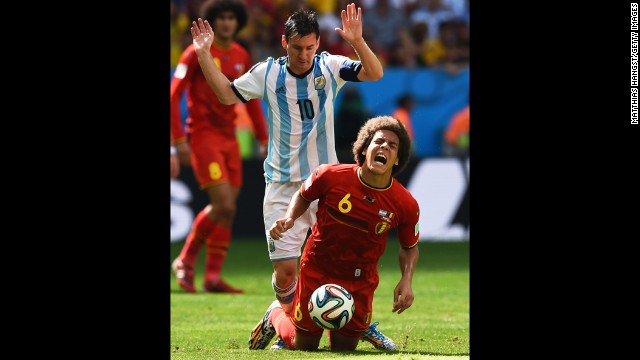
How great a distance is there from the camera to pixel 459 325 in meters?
8.09

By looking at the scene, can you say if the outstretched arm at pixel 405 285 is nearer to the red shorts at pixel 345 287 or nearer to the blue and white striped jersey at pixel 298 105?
the red shorts at pixel 345 287

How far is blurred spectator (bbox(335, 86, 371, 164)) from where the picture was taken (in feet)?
52.7

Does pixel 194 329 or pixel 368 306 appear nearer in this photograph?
pixel 368 306

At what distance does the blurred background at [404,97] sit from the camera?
15484 millimetres

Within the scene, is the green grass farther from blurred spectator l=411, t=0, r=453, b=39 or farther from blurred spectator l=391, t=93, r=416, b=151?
blurred spectator l=411, t=0, r=453, b=39

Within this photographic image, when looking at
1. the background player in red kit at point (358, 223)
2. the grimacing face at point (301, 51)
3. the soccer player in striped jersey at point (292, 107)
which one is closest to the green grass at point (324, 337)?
the background player in red kit at point (358, 223)

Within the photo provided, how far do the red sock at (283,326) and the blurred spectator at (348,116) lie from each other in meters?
9.02

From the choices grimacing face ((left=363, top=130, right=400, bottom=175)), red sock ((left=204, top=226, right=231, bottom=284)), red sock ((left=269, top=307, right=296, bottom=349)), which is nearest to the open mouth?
grimacing face ((left=363, top=130, right=400, bottom=175))

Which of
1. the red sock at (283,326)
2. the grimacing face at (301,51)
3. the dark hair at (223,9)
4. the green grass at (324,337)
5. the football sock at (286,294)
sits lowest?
the green grass at (324,337)
